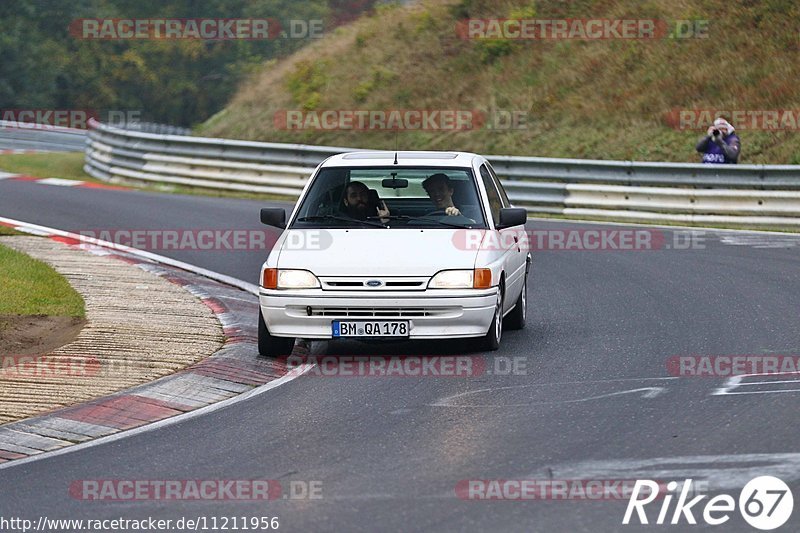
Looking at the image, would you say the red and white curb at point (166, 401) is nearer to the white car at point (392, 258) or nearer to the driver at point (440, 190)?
the white car at point (392, 258)

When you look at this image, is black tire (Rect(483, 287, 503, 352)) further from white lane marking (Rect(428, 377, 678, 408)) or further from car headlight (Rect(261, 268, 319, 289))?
car headlight (Rect(261, 268, 319, 289))

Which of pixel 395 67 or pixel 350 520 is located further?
pixel 395 67

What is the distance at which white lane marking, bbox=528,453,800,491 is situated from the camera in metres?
6.99

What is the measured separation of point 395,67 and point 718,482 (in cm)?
2817

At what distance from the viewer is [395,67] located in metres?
34.4

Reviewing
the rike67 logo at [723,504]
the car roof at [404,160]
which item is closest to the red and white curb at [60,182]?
the car roof at [404,160]

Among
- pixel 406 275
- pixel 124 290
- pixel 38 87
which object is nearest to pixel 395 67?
pixel 124 290

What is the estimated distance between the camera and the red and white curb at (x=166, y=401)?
831 cm

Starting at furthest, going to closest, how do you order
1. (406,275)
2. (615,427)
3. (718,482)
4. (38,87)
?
1. (38,87)
2. (406,275)
3. (615,427)
4. (718,482)

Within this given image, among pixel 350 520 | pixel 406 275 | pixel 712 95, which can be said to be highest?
pixel 712 95

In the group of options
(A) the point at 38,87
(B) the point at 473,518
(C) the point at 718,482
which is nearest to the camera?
(B) the point at 473,518

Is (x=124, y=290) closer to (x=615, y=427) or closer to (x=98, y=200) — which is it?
(x=615, y=427)

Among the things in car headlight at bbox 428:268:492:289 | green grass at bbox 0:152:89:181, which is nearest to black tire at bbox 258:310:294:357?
car headlight at bbox 428:268:492:289

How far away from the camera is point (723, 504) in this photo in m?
6.51
